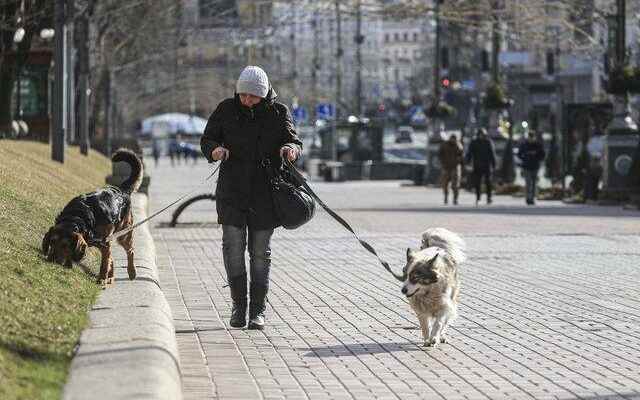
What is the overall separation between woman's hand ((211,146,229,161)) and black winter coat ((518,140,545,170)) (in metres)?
29.0

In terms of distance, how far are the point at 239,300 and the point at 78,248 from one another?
1.22 m

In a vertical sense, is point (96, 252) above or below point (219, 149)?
below

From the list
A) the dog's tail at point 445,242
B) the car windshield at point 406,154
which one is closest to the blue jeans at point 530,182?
the dog's tail at point 445,242

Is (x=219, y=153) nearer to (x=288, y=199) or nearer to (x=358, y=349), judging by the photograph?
(x=288, y=199)

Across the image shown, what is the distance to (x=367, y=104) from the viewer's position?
19512 cm

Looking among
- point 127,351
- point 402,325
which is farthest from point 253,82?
point 127,351

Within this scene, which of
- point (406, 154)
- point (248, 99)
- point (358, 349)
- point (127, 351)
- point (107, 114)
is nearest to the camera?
point (127, 351)

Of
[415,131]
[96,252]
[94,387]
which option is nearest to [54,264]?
[96,252]

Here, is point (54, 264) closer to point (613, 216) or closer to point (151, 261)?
point (151, 261)

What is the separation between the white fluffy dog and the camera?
37.3 feet

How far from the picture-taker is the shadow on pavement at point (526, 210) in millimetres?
34875

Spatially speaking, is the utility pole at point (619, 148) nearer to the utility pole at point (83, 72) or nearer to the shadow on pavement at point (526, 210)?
the shadow on pavement at point (526, 210)

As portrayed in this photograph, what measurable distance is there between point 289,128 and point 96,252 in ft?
11.7

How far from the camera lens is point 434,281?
37.3 feet
